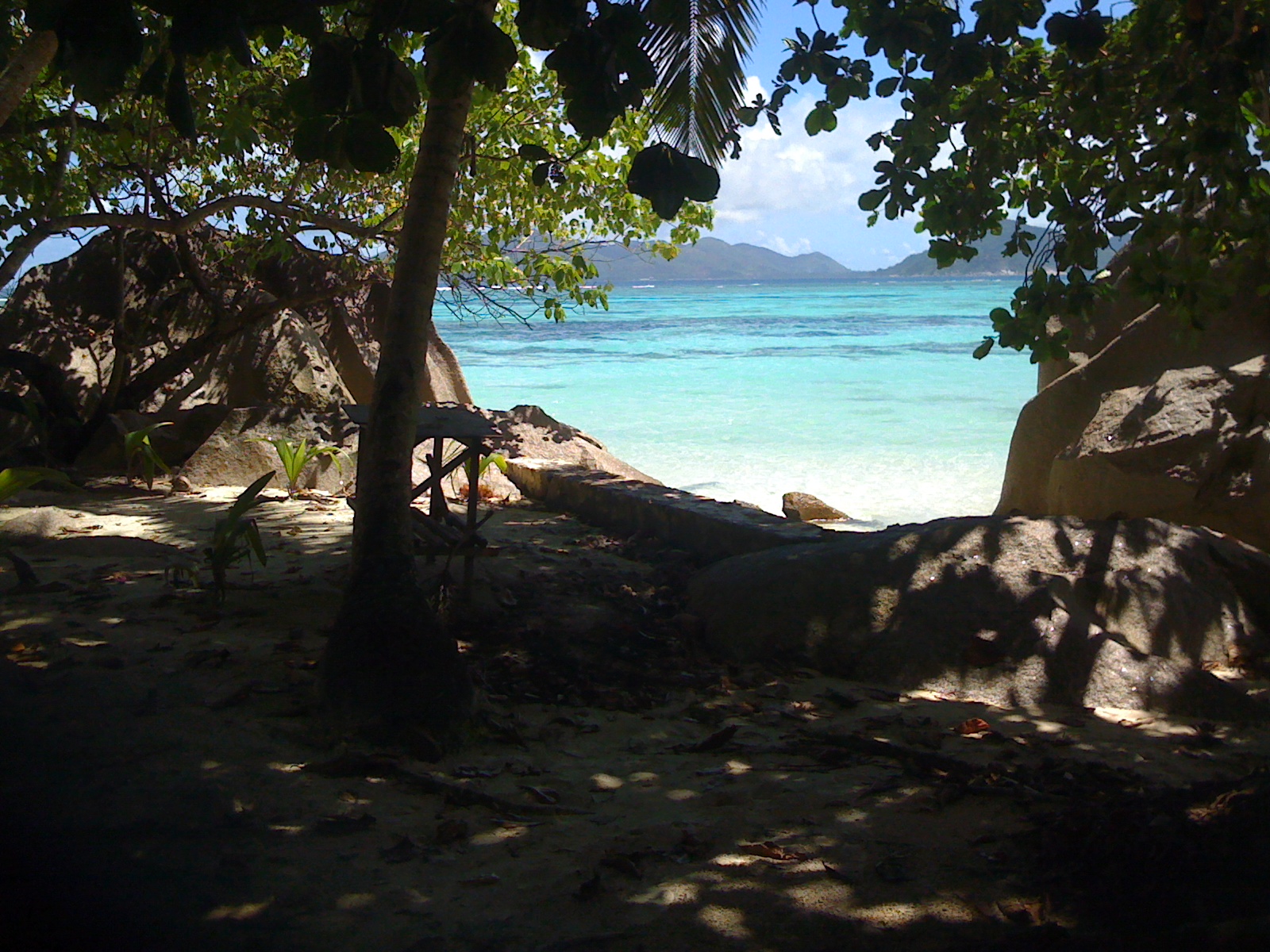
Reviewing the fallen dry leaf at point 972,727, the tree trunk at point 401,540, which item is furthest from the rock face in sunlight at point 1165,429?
the tree trunk at point 401,540

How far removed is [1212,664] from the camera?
5.50m

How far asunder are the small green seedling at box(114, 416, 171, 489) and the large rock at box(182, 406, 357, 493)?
0.33 m

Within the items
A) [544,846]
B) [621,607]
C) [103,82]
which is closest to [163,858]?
[544,846]

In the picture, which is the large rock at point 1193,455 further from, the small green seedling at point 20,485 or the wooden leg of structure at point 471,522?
the small green seedling at point 20,485

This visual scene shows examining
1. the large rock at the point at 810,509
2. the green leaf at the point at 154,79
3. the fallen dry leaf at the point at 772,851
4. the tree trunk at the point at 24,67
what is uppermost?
the tree trunk at the point at 24,67

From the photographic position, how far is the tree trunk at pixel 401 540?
12.8 ft

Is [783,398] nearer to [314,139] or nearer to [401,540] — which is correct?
[401,540]

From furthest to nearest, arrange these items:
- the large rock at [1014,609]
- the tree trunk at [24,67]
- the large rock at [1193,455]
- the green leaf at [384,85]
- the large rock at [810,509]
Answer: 1. the large rock at [810,509]
2. the large rock at [1193,455]
3. the large rock at [1014,609]
4. the tree trunk at [24,67]
5. the green leaf at [384,85]

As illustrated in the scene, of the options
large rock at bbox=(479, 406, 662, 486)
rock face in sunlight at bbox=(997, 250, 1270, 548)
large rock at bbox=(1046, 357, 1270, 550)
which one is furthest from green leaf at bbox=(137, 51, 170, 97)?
large rock at bbox=(479, 406, 662, 486)

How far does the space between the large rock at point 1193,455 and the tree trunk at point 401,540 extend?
18.7ft

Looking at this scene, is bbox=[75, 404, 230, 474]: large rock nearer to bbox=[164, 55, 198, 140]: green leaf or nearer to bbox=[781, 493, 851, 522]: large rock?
bbox=[781, 493, 851, 522]: large rock

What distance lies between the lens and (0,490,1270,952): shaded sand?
2.54m

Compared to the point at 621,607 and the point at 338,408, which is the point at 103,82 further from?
the point at 338,408

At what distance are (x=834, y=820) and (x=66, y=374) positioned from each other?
10.3 meters
